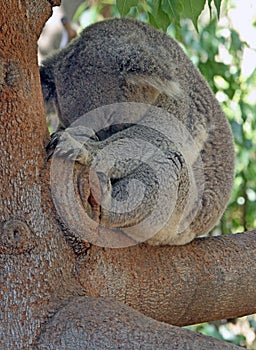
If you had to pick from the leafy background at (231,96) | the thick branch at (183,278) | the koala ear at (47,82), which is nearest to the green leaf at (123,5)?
the koala ear at (47,82)

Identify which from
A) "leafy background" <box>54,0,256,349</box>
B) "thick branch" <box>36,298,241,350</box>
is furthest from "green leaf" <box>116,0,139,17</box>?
"leafy background" <box>54,0,256,349</box>

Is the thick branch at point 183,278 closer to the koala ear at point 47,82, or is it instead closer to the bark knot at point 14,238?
the bark knot at point 14,238

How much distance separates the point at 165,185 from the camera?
190 centimetres

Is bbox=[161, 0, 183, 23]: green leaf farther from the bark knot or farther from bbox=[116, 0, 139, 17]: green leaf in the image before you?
the bark knot

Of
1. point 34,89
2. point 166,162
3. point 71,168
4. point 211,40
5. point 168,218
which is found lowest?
point 211,40

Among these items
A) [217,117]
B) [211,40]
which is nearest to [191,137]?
[217,117]

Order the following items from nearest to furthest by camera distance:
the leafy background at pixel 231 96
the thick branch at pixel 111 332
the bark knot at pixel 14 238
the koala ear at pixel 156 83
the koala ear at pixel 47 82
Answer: the thick branch at pixel 111 332 → the bark knot at pixel 14 238 → the koala ear at pixel 156 83 → the koala ear at pixel 47 82 → the leafy background at pixel 231 96

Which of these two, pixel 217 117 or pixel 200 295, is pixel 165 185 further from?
pixel 217 117

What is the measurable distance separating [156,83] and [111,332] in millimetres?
1033

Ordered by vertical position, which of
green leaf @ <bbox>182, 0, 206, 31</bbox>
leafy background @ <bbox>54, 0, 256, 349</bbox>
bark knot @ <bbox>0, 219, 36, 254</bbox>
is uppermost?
green leaf @ <bbox>182, 0, 206, 31</bbox>

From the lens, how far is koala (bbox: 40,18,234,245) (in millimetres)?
1869

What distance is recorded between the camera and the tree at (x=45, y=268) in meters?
1.34

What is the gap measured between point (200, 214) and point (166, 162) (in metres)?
0.31

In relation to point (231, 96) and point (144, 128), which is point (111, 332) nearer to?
point (144, 128)
